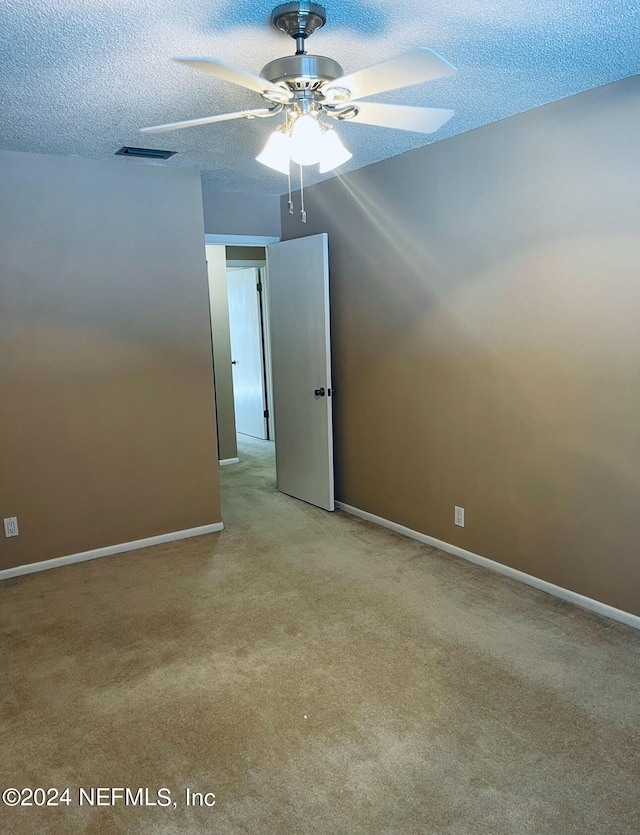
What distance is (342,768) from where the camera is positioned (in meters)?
2.06

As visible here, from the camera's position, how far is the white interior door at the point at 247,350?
23.8ft

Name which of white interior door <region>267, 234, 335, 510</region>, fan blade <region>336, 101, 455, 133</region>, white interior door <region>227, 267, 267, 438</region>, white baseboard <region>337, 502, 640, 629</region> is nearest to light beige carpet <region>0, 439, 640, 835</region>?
white baseboard <region>337, 502, 640, 629</region>

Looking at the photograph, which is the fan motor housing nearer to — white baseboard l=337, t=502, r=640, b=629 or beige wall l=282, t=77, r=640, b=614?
beige wall l=282, t=77, r=640, b=614

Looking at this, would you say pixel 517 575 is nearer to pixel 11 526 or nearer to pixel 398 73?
pixel 398 73

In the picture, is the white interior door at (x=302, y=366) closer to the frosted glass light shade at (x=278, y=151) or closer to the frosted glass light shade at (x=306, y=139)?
the frosted glass light shade at (x=278, y=151)

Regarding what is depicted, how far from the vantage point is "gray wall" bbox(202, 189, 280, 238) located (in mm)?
4543

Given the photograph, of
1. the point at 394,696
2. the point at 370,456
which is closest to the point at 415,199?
the point at 370,456

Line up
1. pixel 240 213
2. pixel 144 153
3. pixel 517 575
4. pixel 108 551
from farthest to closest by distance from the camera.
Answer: pixel 240 213, pixel 108 551, pixel 144 153, pixel 517 575

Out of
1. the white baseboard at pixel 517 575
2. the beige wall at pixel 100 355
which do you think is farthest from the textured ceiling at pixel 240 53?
the white baseboard at pixel 517 575

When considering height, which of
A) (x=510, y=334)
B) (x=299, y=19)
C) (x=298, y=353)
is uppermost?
(x=299, y=19)

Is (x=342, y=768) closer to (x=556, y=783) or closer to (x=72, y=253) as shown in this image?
(x=556, y=783)

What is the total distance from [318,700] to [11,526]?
224 centimetres

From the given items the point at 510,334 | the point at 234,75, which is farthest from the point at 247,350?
the point at 234,75

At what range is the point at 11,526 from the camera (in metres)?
3.62
